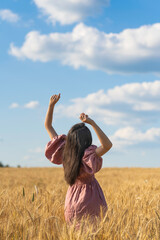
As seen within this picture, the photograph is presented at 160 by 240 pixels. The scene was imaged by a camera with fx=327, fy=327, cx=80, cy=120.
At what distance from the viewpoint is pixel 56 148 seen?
296 centimetres

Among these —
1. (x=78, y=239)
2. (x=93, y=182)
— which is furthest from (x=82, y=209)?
(x=78, y=239)

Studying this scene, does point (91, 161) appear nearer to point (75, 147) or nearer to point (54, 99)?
point (75, 147)

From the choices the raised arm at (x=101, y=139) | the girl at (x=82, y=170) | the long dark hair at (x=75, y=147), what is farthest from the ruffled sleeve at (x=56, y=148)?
the raised arm at (x=101, y=139)

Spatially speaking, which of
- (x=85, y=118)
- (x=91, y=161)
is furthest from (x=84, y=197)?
(x=85, y=118)

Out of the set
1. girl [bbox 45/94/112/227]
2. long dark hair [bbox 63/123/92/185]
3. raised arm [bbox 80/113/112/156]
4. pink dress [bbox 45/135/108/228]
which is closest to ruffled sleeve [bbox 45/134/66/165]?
girl [bbox 45/94/112/227]

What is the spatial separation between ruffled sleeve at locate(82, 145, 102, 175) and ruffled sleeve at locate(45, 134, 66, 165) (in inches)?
14.0

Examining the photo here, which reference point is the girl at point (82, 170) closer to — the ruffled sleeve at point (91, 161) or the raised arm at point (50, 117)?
the ruffled sleeve at point (91, 161)

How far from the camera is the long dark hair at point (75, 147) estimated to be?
8.74ft

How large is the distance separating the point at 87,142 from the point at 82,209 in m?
0.56

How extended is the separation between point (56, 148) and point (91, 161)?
533mm

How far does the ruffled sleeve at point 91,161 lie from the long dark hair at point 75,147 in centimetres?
6

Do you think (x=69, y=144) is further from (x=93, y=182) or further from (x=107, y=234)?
(x=107, y=234)

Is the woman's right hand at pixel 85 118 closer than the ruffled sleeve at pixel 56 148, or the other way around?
the woman's right hand at pixel 85 118

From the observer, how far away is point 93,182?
2816 mm
